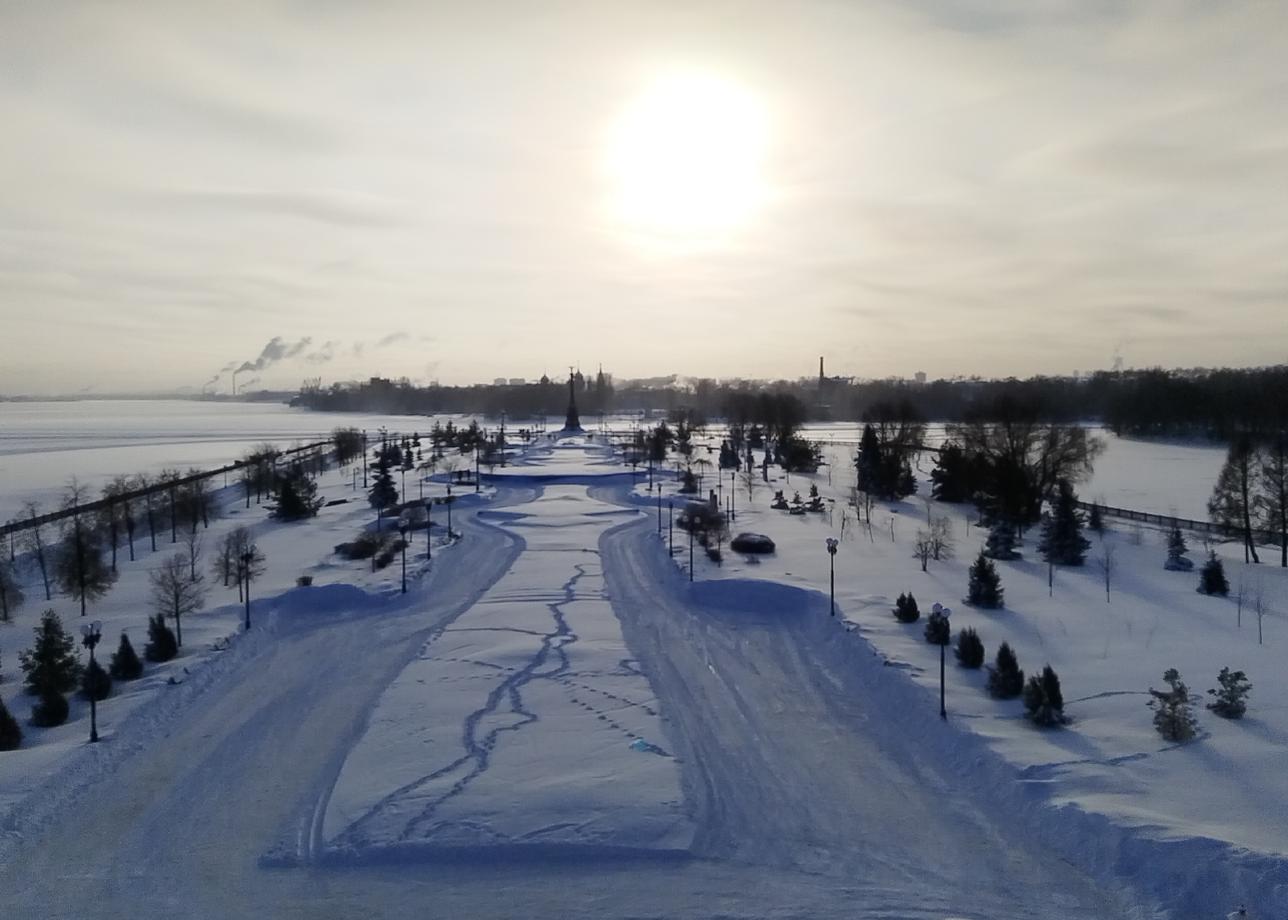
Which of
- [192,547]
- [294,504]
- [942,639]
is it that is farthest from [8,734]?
[294,504]

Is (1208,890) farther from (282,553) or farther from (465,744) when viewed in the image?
(282,553)

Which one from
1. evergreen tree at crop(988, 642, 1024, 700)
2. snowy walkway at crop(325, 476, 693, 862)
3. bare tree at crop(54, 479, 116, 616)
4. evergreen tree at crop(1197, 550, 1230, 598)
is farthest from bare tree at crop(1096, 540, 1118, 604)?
bare tree at crop(54, 479, 116, 616)

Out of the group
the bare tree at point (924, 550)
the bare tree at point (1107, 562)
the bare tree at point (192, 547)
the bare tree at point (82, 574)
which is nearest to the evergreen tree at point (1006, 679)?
the bare tree at point (1107, 562)

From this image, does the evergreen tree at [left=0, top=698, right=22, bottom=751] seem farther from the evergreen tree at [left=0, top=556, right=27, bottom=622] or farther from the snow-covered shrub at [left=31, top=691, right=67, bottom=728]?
the evergreen tree at [left=0, top=556, right=27, bottom=622]

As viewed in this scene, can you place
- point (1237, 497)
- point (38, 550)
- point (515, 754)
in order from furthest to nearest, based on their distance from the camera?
point (1237, 497) → point (38, 550) → point (515, 754)


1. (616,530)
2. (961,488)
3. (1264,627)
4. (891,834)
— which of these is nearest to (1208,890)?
(891,834)

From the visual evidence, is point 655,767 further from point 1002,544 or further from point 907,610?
point 1002,544

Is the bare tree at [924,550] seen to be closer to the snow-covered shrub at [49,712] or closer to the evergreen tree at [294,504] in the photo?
the snow-covered shrub at [49,712]
